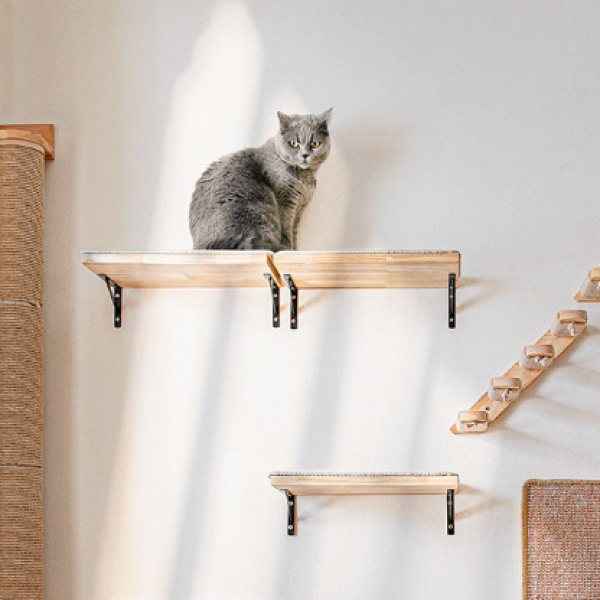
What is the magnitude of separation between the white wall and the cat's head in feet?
0.48

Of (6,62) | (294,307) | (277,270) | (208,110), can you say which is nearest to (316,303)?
(294,307)

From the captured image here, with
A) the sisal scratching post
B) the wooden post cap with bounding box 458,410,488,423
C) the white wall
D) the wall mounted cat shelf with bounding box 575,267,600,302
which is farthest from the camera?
the white wall

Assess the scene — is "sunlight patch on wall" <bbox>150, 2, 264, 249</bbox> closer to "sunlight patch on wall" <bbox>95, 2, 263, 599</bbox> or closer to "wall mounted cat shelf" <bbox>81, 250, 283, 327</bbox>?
"sunlight patch on wall" <bbox>95, 2, 263, 599</bbox>

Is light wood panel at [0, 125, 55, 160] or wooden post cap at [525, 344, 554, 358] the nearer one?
wooden post cap at [525, 344, 554, 358]

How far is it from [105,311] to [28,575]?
643 mm

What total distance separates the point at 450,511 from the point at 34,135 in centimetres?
131

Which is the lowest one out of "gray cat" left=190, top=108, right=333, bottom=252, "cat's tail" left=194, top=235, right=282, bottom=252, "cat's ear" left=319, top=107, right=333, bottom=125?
"cat's tail" left=194, top=235, right=282, bottom=252

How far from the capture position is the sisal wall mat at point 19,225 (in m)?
2.45

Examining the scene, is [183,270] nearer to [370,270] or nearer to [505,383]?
Result: [370,270]

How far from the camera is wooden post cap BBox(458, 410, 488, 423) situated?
2.27 m

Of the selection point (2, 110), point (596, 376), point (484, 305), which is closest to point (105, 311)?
point (2, 110)

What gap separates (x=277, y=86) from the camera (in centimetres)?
264

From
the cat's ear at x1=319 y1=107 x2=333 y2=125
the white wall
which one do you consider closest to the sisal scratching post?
the white wall

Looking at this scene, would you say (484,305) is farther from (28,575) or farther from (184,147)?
(28,575)
